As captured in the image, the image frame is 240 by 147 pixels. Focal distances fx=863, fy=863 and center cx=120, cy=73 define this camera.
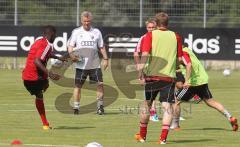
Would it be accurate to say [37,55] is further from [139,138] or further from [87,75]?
[87,75]

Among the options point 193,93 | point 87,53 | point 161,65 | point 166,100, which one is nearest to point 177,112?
point 193,93

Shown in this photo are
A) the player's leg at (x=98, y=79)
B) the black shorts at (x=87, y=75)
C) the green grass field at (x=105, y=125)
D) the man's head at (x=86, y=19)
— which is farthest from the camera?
the black shorts at (x=87, y=75)

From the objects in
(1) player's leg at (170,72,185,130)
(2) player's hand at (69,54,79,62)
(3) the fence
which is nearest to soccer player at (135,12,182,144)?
(1) player's leg at (170,72,185,130)

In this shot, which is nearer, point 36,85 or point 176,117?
point 36,85

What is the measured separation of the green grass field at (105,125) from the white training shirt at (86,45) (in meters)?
1.30

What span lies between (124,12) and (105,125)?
22.6 m

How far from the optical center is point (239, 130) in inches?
680

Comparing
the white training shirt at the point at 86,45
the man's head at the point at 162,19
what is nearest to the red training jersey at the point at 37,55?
the man's head at the point at 162,19

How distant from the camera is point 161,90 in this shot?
14805mm

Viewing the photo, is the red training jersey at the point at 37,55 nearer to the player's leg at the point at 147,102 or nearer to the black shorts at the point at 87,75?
the player's leg at the point at 147,102

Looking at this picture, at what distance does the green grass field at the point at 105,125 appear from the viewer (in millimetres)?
15102

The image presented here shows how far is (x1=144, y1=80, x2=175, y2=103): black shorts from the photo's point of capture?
14758mm

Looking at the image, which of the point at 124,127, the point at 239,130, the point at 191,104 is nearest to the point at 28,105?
the point at 191,104

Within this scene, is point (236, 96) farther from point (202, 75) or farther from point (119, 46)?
point (119, 46)
